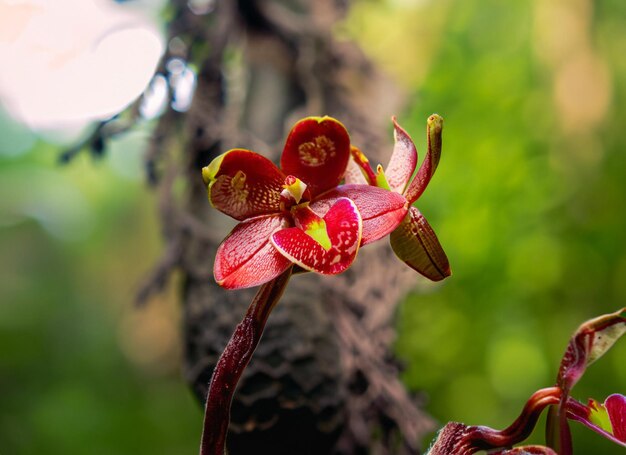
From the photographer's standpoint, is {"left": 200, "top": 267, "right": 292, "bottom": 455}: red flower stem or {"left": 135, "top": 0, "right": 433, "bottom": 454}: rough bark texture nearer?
{"left": 200, "top": 267, "right": 292, "bottom": 455}: red flower stem

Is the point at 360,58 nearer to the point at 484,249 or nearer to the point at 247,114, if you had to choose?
the point at 247,114

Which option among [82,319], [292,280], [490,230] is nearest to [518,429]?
[292,280]

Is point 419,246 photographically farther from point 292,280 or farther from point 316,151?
point 292,280

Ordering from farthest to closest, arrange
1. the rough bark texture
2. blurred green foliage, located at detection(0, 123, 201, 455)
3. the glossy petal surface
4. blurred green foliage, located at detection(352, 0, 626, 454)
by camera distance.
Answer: blurred green foliage, located at detection(0, 123, 201, 455), blurred green foliage, located at detection(352, 0, 626, 454), the rough bark texture, the glossy petal surface

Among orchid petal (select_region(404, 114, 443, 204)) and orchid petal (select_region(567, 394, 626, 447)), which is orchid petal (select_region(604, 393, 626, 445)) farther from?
orchid petal (select_region(404, 114, 443, 204))

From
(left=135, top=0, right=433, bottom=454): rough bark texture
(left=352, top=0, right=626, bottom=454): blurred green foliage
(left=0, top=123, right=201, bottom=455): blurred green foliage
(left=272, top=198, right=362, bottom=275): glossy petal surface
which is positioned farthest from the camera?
(left=0, top=123, right=201, bottom=455): blurred green foliage

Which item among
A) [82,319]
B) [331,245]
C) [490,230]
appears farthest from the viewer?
[82,319]

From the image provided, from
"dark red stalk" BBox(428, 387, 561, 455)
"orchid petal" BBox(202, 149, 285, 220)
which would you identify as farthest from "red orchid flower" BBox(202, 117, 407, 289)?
"dark red stalk" BBox(428, 387, 561, 455)
